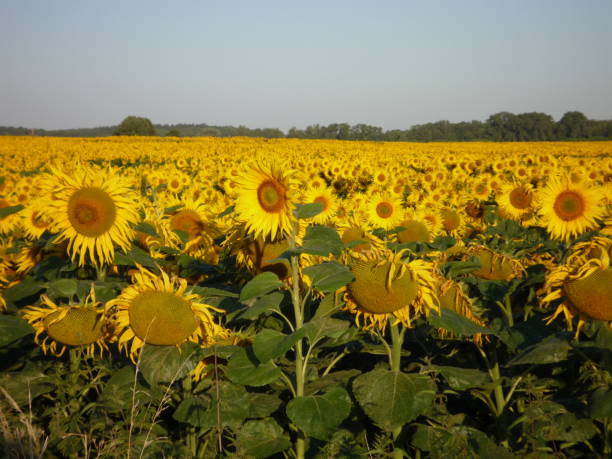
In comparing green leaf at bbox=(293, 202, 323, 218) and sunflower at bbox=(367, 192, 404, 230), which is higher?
green leaf at bbox=(293, 202, 323, 218)

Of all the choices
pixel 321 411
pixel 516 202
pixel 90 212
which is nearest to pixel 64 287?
pixel 90 212

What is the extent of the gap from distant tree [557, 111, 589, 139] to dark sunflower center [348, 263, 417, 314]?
282 feet

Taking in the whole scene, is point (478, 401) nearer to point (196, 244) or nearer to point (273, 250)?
point (273, 250)

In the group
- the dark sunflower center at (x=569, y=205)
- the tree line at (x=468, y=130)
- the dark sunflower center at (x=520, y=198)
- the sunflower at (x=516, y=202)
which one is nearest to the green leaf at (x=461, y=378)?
the dark sunflower center at (x=569, y=205)

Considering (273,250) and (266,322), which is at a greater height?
(273,250)

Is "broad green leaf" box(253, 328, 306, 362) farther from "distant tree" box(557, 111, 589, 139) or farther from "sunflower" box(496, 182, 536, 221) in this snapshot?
"distant tree" box(557, 111, 589, 139)

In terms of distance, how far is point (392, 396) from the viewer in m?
2.23

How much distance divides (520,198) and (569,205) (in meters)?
1.35

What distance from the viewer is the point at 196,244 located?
3.88 meters

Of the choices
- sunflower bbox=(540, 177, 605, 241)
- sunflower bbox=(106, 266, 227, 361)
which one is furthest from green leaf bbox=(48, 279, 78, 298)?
sunflower bbox=(540, 177, 605, 241)

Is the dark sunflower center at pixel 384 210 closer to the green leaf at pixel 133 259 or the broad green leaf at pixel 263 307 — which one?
the green leaf at pixel 133 259

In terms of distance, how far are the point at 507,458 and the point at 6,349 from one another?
3.09 meters

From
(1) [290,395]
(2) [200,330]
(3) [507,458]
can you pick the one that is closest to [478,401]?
(3) [507,458]

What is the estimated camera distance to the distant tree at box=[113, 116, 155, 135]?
6431cm
